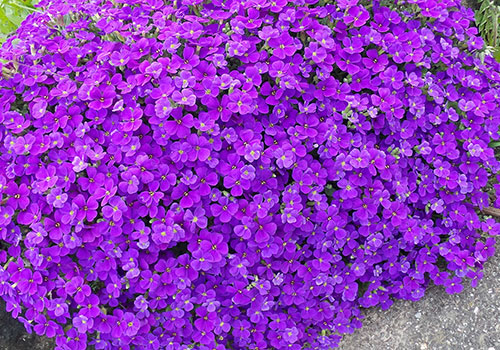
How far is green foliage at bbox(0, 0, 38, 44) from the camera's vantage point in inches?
127

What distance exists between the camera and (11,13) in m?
3.36

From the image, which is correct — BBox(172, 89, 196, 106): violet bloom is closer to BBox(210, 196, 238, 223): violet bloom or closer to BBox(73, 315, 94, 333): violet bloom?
BBox(210, 196, 238, 223): violet bloom

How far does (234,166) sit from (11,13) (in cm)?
224

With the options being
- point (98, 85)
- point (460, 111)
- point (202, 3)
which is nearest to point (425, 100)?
point (460, 111)

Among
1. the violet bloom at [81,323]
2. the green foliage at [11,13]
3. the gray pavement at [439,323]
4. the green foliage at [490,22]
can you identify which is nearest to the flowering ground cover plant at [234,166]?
the violet bloom at [81,323]

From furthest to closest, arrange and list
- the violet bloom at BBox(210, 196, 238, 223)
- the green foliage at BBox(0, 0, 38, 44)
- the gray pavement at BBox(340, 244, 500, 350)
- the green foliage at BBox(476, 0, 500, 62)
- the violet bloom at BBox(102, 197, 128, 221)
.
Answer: the green foliage at BBox(0, 0, 38, 44)
the green foliage at BBox(476, 0, 500, 62)
the gray pavement at BBox(340, 244, 500, 350)
the violet bloom at BBox(210, 196, 238, 223)
the violet bloom at BBox(102, 197, 128, 221)

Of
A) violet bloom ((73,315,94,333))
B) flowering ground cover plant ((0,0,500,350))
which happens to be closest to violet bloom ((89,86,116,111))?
flowering ground cover plant ((0,0,500,350))

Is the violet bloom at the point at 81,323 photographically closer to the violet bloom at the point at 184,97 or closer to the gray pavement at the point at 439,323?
the violet bloom at the point at 184,97

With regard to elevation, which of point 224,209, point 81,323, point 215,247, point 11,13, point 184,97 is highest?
point 184,97

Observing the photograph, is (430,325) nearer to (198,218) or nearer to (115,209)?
(198,218)

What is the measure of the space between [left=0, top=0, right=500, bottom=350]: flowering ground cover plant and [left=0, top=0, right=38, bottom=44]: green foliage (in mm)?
965

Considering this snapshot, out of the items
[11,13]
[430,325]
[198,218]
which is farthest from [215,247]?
[11,13]

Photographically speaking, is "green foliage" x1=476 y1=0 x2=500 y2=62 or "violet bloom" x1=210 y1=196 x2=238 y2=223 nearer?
"violet bloom" x1=210 y1=196 x2=238 y2=223

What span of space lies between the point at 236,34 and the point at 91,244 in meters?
1.00
